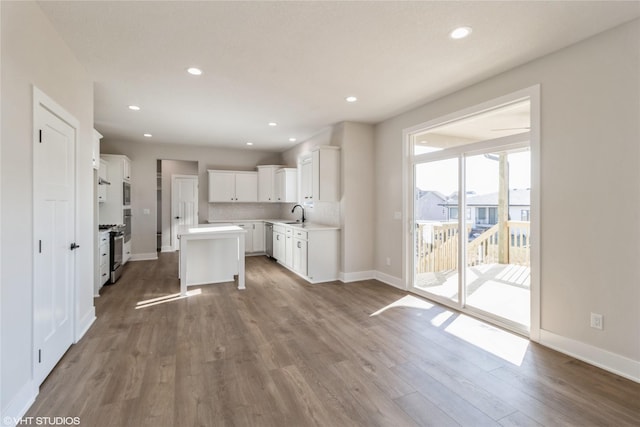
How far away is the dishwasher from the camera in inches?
279

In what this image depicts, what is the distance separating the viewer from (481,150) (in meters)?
3.43

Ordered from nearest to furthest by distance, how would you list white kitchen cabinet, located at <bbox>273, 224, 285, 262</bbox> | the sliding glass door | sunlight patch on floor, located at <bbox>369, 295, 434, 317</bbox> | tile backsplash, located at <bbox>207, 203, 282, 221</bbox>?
the sliding glass door < sunlight patch on floor, located at <bbox>369, 295, 434, 317</bbox> < white kitchen cabinet, located at <bbox>273, 224, 285, 262</bbox> < tile backsplash, located at <bbox>207, 203, 282, 221</bbox>

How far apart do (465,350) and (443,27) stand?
273 centimetres

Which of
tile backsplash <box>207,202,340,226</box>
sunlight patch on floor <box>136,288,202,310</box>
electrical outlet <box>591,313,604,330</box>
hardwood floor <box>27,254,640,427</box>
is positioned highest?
tile backsplash <box>207,202,340,226</box>

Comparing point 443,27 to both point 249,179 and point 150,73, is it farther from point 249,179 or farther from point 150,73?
point 249,179

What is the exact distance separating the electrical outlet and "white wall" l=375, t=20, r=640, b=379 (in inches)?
1.5

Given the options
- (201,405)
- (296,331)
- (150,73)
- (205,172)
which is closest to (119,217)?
(205,172)

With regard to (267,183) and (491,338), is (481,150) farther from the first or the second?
(267,183)

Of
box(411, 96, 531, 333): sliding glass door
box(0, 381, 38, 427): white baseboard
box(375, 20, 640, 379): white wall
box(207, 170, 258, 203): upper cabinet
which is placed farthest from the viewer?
box(207, 170, 258, 203): upper cabinet

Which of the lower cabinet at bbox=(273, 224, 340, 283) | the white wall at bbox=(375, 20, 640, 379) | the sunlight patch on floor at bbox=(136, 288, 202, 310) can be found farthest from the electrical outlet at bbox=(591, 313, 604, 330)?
the sunlight patch on floor at bbox=(136, 288, 202, 310)

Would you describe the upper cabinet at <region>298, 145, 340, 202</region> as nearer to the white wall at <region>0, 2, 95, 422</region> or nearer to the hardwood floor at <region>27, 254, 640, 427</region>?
the hardwood floor at <region>27, 254, 640, 427</region>

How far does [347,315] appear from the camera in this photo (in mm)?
3520

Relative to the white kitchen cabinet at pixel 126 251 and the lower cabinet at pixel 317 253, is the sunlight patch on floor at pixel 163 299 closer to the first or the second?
the lower cabinet at pixel 317 253

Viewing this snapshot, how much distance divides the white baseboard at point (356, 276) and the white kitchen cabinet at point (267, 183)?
11.0ft
